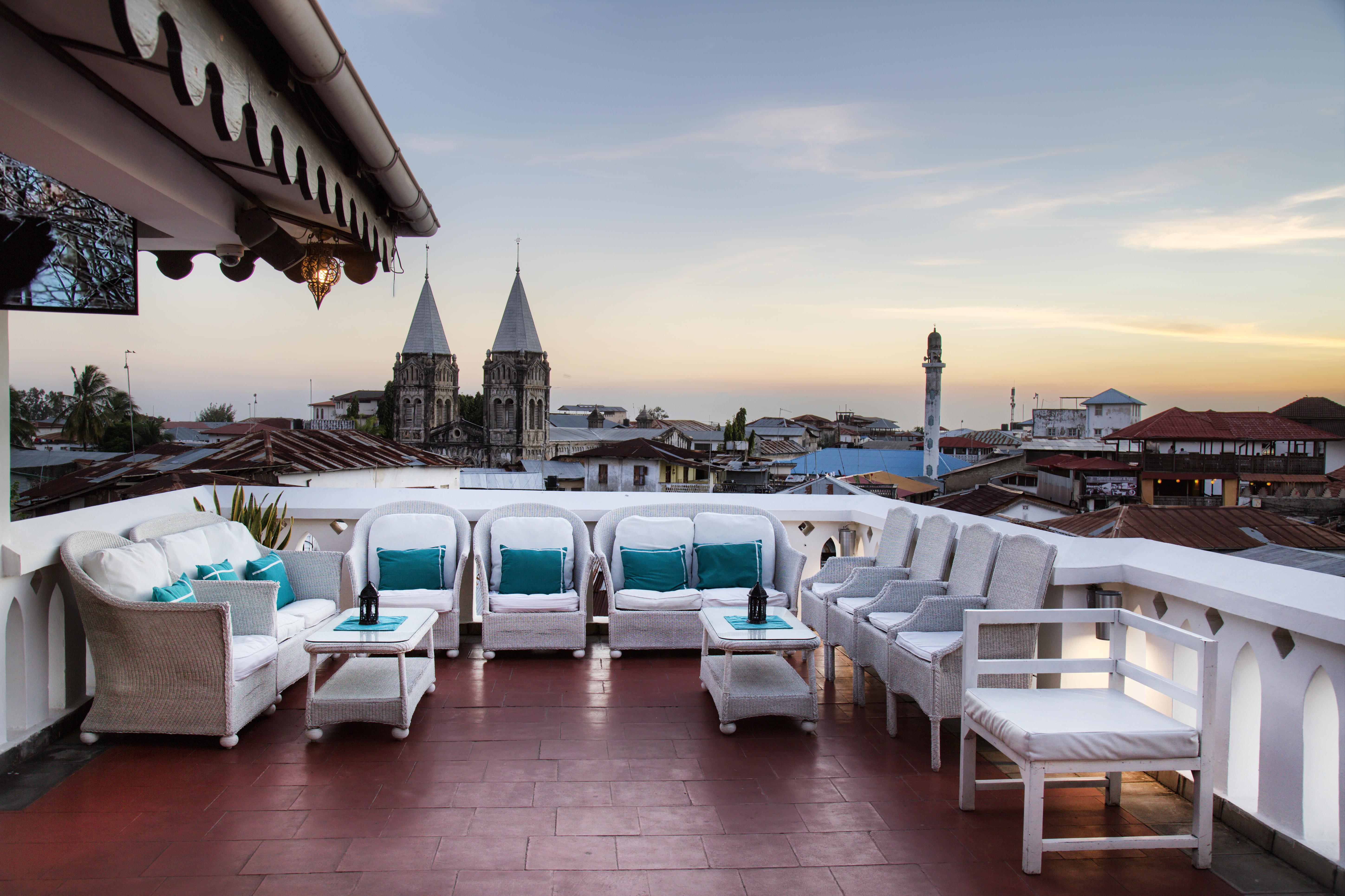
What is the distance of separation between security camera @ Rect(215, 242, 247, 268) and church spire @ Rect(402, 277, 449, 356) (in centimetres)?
6530

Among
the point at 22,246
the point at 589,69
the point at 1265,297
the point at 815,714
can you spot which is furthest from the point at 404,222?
the point at 1265,297

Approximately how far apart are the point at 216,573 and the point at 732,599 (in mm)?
2594

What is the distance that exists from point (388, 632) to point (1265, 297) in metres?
13.9

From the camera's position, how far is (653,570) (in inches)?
178

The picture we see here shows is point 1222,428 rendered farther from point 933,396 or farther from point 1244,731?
point 1244,731

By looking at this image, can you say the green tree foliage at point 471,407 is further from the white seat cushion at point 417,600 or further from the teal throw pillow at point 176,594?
the teal throw pillow at point 176,594

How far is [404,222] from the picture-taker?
4051 mm

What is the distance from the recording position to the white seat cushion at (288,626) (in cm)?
358

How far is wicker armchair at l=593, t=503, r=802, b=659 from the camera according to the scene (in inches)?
173

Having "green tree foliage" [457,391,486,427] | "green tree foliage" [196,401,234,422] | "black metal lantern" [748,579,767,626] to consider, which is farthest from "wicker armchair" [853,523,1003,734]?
"green tree foliage" [457,391,486,427]

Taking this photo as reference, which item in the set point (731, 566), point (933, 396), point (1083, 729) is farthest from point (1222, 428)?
point (1083, 729)

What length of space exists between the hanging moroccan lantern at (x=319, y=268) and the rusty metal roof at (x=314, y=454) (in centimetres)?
346

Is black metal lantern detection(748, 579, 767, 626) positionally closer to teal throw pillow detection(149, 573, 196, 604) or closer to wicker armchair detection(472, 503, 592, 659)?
wicker armchair detection(472, 503, 592, 659)

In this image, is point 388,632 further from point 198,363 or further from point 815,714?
point 198,363
